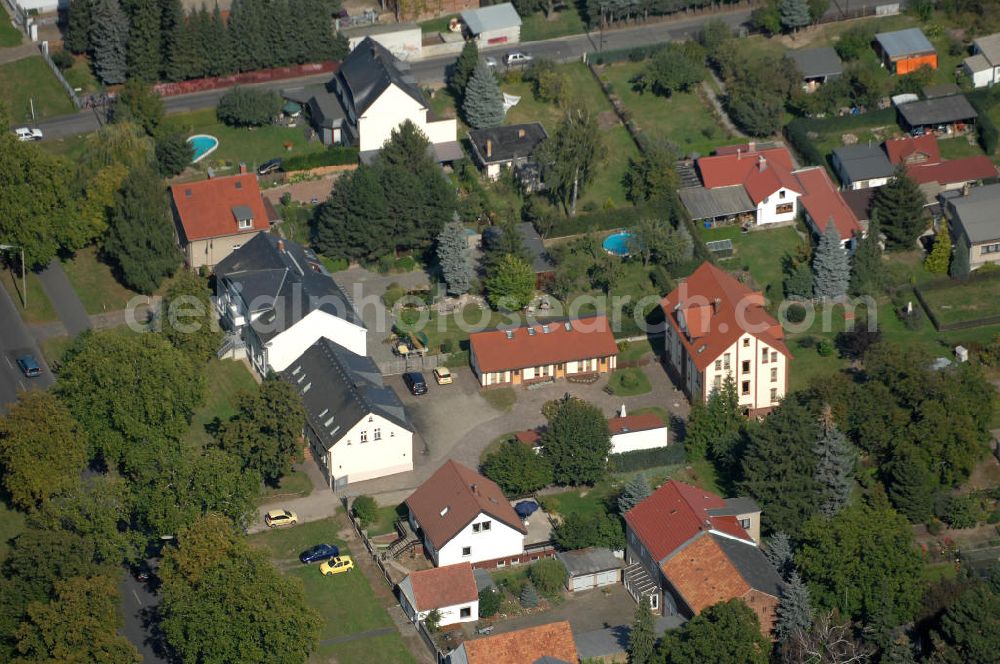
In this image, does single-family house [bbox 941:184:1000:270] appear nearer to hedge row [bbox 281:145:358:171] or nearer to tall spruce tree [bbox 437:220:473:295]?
tall spruce tree [bbox 437:220:473:295]

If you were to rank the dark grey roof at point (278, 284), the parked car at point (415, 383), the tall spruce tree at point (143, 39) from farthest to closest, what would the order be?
1. the tall spruce tree at point (143, 39)
2. the parked car at point (415, 383)
3. the dark grey roof at point (278, 284)

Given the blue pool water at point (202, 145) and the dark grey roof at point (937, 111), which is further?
the dark grey roof at point (937, 111)

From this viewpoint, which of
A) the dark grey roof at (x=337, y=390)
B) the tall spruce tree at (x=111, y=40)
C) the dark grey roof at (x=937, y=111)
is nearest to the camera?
the dark grey roof at (x=337, y=390)

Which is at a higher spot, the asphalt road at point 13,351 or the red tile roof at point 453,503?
the asphalt road at point 13,351

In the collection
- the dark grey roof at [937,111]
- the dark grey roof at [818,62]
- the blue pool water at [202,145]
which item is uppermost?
the dark grey roof at [818,62]

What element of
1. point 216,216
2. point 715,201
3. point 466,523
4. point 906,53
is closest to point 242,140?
point 216,216

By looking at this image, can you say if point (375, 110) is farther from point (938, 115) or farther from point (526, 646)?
point (526, 646)

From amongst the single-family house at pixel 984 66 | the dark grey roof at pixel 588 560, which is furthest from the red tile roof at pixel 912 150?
the dark grey roof at pixel 588 560

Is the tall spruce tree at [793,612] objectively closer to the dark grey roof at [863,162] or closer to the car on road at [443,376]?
the car on road at [443,376]

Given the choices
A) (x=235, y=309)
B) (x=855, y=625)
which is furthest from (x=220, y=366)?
(x=855, y=625)
